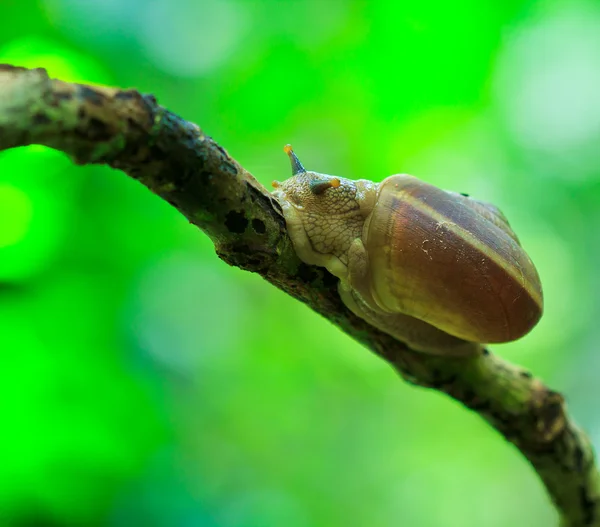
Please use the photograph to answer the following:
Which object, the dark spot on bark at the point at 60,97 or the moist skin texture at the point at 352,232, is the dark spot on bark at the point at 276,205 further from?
the dark spot on bark at the point at 60,97

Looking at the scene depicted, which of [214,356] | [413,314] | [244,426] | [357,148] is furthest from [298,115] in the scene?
[413,314]

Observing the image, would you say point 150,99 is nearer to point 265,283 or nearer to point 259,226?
point 259,226

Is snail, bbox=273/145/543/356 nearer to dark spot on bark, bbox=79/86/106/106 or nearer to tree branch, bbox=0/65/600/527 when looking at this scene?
tree branch, bbox=0/65/600/527

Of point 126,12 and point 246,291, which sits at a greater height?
point 126,12

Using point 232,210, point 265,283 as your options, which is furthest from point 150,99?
point 265,283

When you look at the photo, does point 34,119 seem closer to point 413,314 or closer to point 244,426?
point 413,314

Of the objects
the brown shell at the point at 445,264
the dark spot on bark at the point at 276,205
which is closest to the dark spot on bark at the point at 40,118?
the dark spot on bark at the point at 276,205
